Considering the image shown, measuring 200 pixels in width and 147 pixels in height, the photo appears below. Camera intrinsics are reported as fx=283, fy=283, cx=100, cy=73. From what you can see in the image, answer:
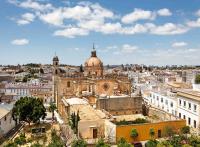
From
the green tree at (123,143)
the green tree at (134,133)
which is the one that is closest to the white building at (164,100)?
the green tree at (134,133)

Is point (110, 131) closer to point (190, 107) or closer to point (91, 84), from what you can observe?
point (190, 107)

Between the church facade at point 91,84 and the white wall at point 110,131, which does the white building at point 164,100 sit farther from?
the white wall at point 110,131

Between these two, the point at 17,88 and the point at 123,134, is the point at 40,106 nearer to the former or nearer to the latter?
the point at 123,134

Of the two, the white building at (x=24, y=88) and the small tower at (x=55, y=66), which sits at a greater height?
the small tower at (x=55, y=66)

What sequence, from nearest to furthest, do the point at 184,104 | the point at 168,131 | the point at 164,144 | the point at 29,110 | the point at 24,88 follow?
1. the point at 164,144
2. the point at 168,131
3. the point at 29,110
4. the point at 184,104
5. the point at 24,88

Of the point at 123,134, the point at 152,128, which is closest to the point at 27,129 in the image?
the point at 123,134

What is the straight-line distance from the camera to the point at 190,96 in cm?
3791

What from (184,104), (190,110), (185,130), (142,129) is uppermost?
(184,104)

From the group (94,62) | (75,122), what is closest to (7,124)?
(75,122)

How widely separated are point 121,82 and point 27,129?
19.6m

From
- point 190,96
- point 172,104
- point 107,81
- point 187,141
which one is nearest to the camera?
point 187,141

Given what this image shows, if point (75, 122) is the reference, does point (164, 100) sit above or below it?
above

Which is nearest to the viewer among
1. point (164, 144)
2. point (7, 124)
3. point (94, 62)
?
point (164, 144)

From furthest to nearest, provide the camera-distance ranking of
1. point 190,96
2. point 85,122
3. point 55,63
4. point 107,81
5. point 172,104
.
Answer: point 55,63 → point 107,81 → point 172,104 → point 190,96 → point 85,122
